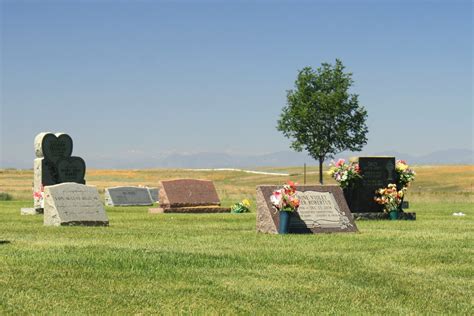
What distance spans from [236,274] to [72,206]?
1226 centimetres

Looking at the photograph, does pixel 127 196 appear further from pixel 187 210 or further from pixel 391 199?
pixel 391 199

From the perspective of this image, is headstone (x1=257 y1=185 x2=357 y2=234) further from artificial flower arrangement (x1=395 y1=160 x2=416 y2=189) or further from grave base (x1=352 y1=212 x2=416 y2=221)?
artificial flower arrangement (x1=395 y1=160 x2=416 y2=189)

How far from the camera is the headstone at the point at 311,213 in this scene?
70.3 feet

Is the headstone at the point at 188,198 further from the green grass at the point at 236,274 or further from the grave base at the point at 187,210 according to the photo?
the green grass at the point at 236,274

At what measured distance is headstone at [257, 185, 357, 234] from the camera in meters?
21.4

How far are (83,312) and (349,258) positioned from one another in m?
6.50

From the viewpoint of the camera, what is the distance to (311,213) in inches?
860

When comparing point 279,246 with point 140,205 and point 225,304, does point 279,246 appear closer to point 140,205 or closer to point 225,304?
point 225,304

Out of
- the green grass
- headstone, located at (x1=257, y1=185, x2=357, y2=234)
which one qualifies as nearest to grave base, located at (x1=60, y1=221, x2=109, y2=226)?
the green grass

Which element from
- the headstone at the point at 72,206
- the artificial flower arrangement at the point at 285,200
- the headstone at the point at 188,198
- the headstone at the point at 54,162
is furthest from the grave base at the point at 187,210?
the artificial flower arrangement at the point at 285,200

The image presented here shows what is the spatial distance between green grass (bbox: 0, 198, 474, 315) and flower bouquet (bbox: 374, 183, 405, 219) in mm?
10039

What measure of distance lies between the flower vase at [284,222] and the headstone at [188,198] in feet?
53.2

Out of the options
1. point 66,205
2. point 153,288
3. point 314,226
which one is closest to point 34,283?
point 153,288

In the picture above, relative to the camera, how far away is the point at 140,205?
47562 mm
